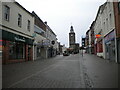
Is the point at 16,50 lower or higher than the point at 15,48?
lower

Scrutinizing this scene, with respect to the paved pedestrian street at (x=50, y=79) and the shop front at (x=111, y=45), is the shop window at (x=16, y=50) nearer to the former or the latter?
the paved pedestrian street at (x=50, y=79)

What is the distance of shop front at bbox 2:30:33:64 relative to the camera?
14.3 m

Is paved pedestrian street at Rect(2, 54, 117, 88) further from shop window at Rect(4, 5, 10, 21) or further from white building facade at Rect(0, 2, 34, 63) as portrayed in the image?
shop window at Rect(4, 5, 10, 21)

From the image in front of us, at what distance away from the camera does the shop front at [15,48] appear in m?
14.3

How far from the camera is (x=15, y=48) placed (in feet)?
55.4

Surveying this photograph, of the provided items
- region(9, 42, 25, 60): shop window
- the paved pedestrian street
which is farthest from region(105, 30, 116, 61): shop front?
region(9, 42, 25, 60): shop window

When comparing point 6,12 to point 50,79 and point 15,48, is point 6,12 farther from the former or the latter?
point 50,79

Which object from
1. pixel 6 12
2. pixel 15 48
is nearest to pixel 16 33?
pixel 15 48

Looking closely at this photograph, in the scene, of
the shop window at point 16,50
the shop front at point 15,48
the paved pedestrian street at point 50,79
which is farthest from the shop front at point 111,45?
the shop window at point 16,50

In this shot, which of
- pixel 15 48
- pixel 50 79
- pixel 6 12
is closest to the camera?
pixel 50 79

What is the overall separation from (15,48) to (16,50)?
0.44 metres

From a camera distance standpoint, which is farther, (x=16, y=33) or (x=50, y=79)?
(x=16, y=33)

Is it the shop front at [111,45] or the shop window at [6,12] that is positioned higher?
the shop window at [6,12]

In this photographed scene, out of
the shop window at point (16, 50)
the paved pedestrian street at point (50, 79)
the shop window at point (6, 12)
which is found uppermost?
the shop window at point (6, 12)
